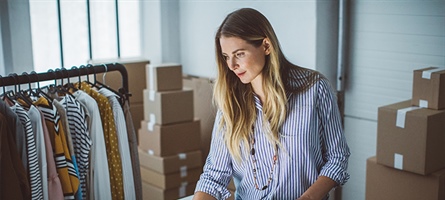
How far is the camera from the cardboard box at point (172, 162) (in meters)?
3.79

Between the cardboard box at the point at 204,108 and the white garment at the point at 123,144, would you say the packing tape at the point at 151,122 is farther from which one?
the white garment at the point at 123,144

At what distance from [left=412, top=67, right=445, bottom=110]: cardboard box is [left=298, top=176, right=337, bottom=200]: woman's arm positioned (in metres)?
1.31

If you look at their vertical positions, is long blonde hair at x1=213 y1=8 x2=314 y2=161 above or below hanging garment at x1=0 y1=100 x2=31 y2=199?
above

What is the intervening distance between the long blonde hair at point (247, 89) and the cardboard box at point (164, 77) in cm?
192

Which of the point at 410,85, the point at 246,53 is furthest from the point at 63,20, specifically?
the point at 246,53

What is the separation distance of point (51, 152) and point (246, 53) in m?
0.95

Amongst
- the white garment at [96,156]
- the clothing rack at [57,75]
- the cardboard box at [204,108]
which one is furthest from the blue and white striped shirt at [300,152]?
the cardboard box at [204,108]

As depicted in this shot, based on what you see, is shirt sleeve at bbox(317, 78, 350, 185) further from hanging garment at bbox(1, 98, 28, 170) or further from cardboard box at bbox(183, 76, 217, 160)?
cardboard box at bbox(183, 76, 217, 160)

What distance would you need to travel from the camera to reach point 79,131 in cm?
235

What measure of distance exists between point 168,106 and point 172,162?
1.20ft

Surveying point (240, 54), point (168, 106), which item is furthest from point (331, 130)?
point (168, 106)

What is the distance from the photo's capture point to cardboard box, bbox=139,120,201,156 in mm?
Result: 3779

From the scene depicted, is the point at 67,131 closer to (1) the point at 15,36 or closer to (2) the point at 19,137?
(2) the point at 19,137

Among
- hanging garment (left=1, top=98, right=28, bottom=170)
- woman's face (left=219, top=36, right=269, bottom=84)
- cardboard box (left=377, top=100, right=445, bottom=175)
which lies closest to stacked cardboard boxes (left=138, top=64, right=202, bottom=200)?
cardboard box (left=377, top=100, right=445, bottom=175)
